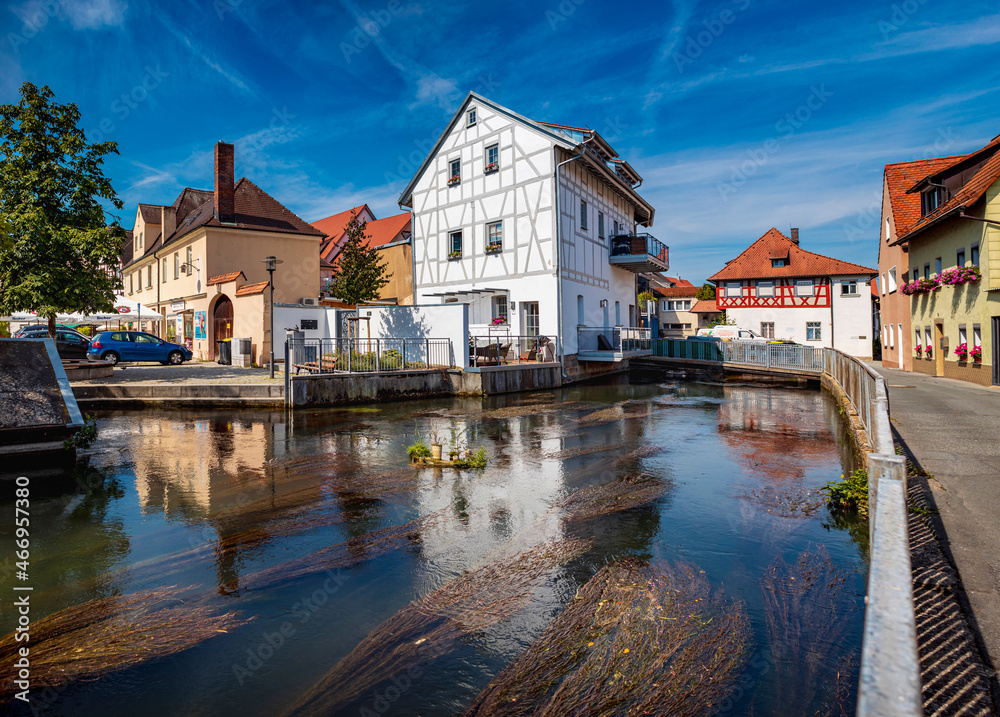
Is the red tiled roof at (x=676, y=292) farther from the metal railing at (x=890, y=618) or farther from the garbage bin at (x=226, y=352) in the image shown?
the metal railing at (x=890, y=618)

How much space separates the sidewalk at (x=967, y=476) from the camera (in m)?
4.09

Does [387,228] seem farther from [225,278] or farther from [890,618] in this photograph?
[890,618]

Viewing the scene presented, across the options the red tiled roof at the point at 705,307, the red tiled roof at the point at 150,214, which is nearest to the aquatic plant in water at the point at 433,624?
the red tiled roof at the point at 150,214

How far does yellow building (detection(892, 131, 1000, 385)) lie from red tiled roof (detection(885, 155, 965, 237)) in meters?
0.90

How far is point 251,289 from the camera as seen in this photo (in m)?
24.0

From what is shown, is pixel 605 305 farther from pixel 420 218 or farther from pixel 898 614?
pixel 898 614

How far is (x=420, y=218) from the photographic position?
1162 inches

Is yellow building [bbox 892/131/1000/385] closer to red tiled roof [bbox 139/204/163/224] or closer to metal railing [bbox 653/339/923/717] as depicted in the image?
metal railing [bbox 653/339/923/717]

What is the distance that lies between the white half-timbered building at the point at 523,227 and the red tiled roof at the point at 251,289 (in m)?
8.07

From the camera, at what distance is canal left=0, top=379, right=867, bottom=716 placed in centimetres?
346

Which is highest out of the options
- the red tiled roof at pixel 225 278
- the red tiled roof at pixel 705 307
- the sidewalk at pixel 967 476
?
the red tiled roof at pixel 705 307

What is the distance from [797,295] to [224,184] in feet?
124

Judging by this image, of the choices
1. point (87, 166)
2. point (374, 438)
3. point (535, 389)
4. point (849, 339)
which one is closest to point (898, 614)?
point (374, 438)

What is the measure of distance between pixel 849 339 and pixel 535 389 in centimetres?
2972
